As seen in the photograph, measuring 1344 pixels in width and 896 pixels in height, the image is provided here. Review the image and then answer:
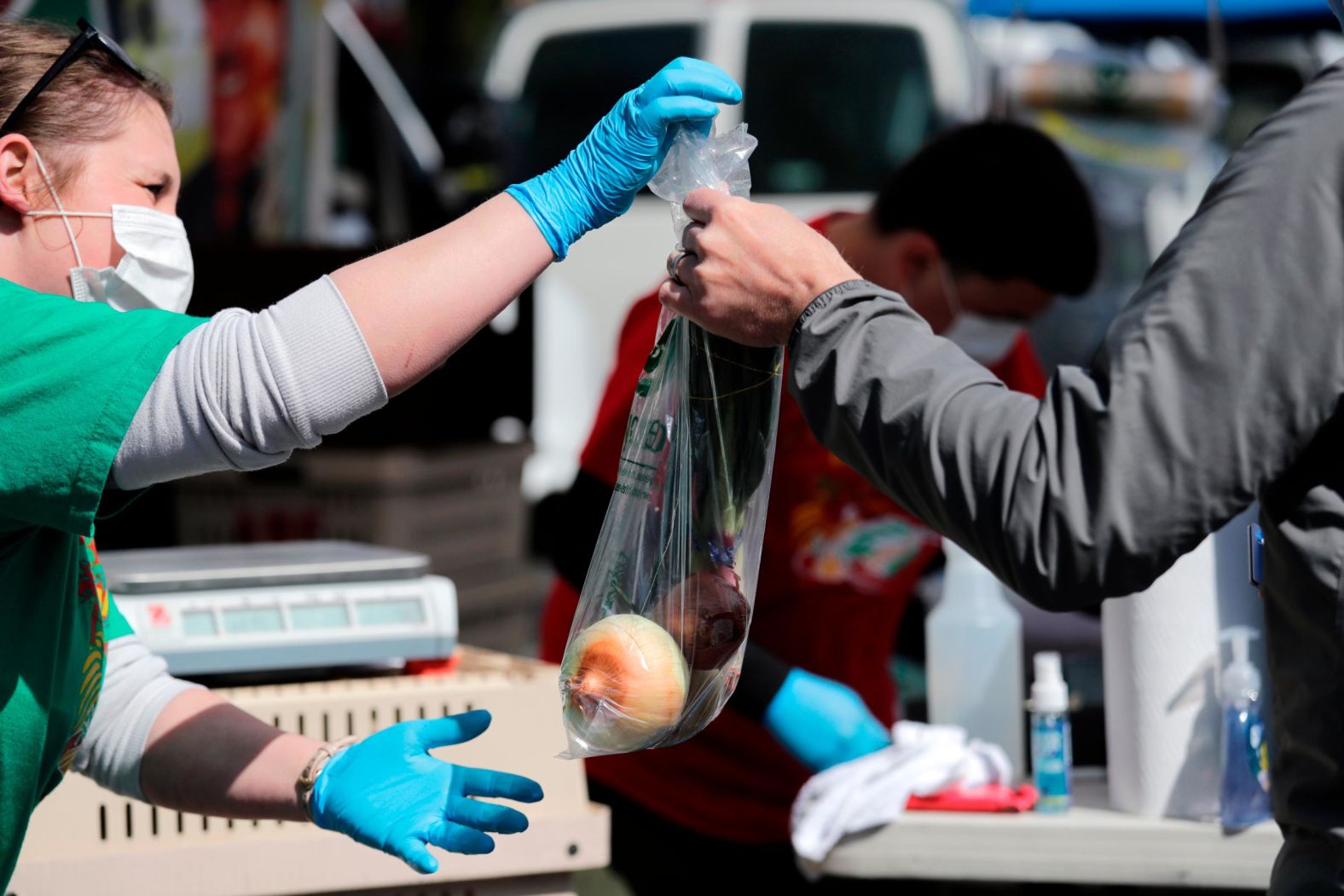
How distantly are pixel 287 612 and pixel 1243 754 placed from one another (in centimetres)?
123

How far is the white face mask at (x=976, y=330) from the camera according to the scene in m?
2.39

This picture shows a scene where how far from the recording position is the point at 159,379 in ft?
3.72

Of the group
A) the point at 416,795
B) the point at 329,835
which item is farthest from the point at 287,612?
the point at 416,795

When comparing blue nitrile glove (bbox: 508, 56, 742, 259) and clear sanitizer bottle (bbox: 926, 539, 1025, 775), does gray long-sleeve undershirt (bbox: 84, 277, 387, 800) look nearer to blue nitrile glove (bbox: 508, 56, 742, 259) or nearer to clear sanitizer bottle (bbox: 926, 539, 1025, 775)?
blue nitrile glove (bbox: 508, 56, 742, 259)

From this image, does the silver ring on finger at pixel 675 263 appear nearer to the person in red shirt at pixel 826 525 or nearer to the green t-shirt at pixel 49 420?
the green t-shirt at pixel 49 420

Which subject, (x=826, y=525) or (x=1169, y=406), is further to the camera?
(x=826, y=525)

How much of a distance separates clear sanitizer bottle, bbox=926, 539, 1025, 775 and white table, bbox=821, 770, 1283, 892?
0.84 ft

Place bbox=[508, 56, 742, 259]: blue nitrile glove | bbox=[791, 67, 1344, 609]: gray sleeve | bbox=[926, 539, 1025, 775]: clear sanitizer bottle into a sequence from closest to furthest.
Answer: bbox=[791, 67, 1344, 609]: gray sleeve → bbox=[508, 56, 742, 259]: blue nitrile glove → bbox=[926, 539, 1025, 775]: clear sanitizer bottle

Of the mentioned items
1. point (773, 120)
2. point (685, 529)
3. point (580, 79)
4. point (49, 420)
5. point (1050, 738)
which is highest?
point (580, 79)

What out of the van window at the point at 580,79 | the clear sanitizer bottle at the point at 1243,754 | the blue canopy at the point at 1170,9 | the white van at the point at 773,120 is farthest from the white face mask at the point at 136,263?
the blue canopy at the point at 1170,9

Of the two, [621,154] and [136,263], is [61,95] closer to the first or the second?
[136,263]

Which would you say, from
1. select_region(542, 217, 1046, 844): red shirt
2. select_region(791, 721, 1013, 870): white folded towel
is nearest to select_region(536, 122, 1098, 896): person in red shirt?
select_region(542, 217, 1046, 844): red shirt

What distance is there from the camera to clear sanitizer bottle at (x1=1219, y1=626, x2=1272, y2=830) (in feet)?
6.24

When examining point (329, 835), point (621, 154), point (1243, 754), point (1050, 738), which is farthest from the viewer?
point (1050, 738)
